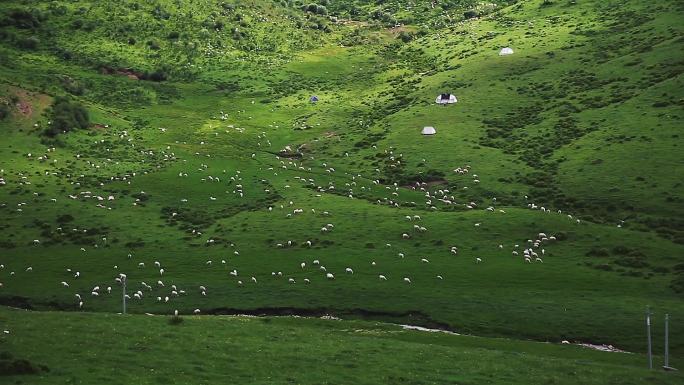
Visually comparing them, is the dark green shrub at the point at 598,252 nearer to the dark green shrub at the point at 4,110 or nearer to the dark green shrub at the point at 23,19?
the dark green shrub at the point at 4,110

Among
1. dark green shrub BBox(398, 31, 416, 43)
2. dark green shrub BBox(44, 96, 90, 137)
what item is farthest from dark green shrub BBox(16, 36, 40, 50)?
dark green shrub BBox(398, 31, 416, 43)

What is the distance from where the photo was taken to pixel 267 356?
42.1 metres

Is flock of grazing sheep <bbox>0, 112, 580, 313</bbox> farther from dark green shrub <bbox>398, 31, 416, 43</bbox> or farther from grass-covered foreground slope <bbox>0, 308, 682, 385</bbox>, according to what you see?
dark green shrub <bbox>398, 31, 416, 43</bbox>

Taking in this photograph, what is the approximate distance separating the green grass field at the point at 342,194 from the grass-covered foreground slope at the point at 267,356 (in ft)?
0.83

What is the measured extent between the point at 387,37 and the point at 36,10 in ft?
298

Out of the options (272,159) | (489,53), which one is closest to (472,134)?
(272,159)

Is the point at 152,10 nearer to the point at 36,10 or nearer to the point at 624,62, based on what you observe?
the point at 36,10

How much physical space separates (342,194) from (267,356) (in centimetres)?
5392

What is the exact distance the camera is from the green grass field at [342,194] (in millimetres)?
47375

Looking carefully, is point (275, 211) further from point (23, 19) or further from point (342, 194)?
point (23, 19)

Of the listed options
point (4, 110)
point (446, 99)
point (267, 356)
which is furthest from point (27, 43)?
point (267, 356)

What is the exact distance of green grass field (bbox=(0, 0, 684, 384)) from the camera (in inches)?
1865

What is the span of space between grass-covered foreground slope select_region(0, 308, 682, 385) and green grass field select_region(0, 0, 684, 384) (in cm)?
25

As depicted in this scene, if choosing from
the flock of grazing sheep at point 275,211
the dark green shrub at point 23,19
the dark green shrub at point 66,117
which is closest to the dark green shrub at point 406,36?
the flock of grazing sheep at point 275,211
